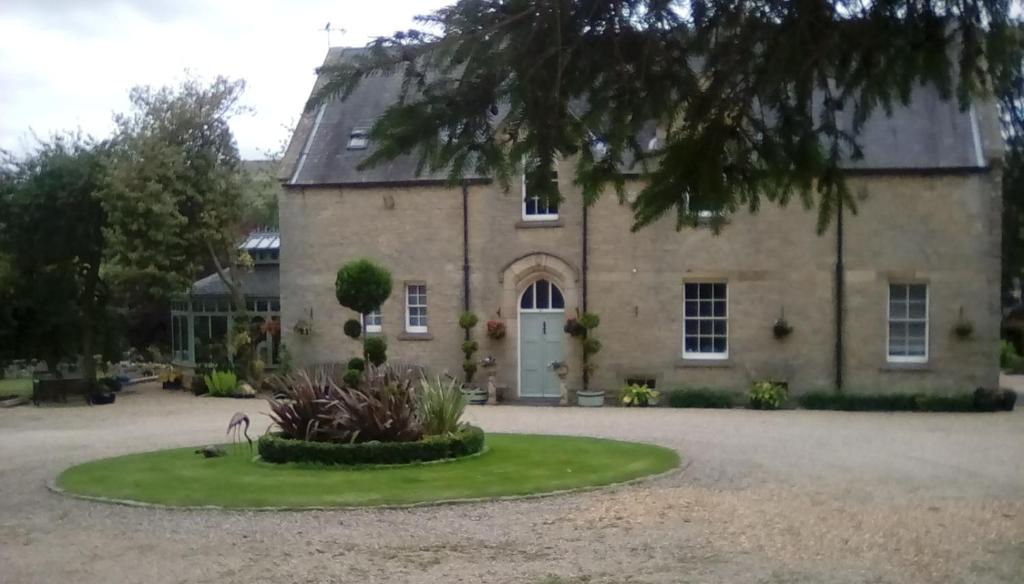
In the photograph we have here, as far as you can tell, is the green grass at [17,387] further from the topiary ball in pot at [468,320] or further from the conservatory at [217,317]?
the topiary ball in pot at [468,320]

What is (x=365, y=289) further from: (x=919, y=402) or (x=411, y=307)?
(x=919, y=402)

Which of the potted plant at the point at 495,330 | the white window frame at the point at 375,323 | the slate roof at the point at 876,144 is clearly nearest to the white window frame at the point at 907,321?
the slate roof at the point at 876,144

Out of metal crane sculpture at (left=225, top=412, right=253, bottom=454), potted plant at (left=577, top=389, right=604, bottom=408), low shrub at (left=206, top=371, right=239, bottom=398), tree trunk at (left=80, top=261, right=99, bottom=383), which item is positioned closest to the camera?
metal crane sculpture at (left=225, top=412, right=253, bottom=454)

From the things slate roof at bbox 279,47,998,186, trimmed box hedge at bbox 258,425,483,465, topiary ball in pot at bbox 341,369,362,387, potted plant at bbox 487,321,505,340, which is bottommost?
trimmed box hedge at bbox 258,425,483,465

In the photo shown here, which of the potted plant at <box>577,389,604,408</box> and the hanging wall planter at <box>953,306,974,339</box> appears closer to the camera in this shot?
the hanging wall planter at <box>953,306,974,339</box>

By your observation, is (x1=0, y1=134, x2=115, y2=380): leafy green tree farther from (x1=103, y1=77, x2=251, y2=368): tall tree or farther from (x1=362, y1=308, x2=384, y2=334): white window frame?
(x1=362, y1=308, x2=384, y2=334): white window frame

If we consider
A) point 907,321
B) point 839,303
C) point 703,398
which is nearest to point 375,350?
point 703,398

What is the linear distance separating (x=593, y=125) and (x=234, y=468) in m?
8.17

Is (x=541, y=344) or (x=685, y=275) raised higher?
(x=685, y=275)

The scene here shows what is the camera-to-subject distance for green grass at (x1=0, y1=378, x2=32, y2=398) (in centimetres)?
2960

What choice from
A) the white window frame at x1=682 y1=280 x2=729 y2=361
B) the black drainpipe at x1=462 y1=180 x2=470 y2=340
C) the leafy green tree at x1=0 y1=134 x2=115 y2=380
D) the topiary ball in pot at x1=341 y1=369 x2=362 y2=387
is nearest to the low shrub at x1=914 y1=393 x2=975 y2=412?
the white window frame at x1=682 y1=280 x2=729 y2=361

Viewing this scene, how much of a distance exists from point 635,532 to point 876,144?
16692mm

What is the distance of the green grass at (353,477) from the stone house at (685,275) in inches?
365

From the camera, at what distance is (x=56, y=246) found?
2680 centimetres
